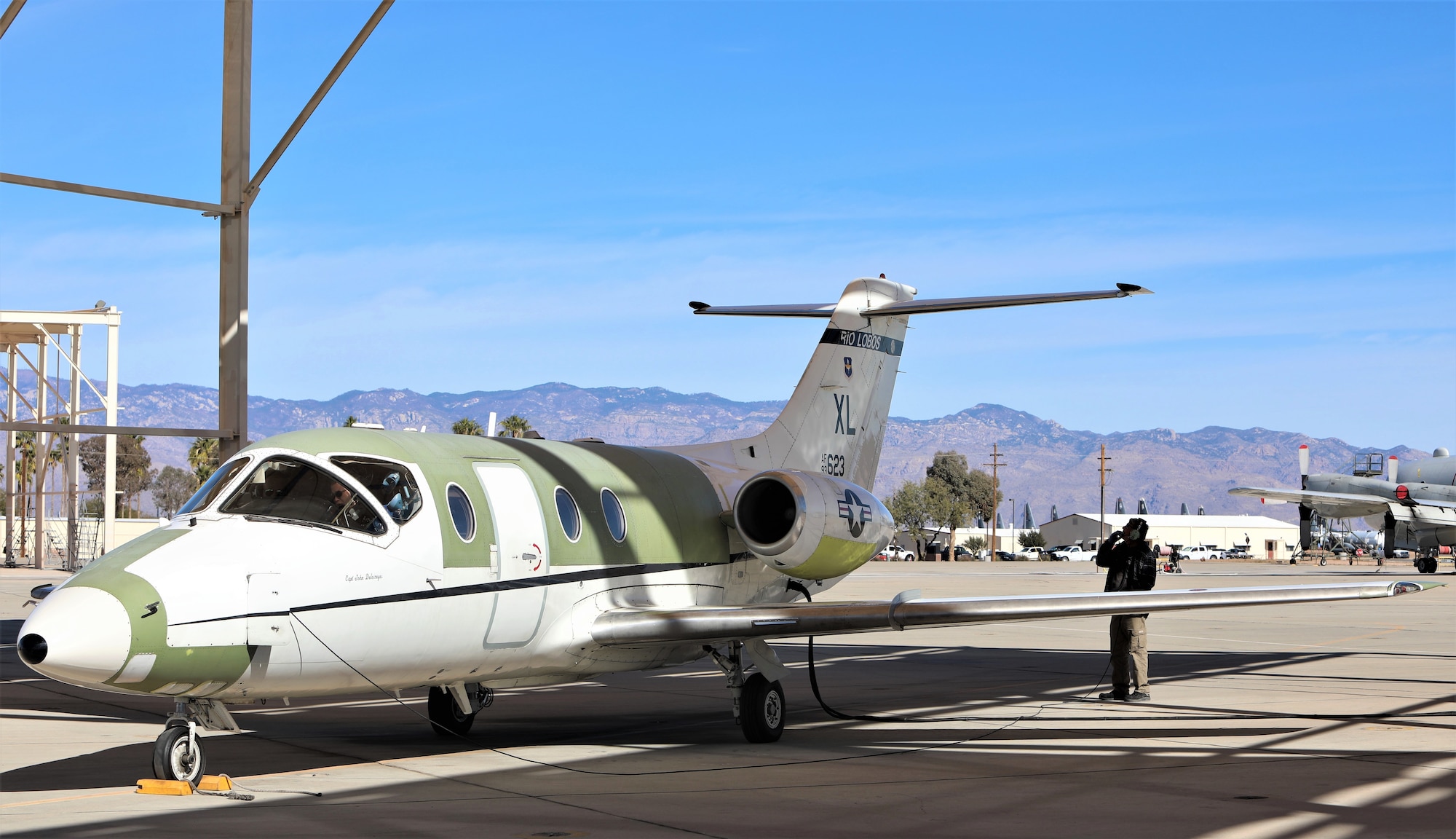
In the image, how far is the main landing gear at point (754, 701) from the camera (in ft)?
39.8

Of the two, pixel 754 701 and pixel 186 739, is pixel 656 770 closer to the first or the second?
pixel 754 701

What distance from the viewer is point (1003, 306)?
14.9 metres

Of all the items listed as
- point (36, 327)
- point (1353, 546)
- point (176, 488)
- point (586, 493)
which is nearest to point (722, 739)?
point (586, 493)

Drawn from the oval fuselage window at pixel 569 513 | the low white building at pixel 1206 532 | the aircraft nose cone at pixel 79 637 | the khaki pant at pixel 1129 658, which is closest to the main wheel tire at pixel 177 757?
the aircraft nose cone at pixel 79 637

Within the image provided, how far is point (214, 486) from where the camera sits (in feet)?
31.3

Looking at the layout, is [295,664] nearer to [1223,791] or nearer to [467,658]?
[467,658]

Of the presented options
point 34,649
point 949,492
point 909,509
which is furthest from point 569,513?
point 949,492

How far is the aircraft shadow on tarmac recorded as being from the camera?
37.5 ft

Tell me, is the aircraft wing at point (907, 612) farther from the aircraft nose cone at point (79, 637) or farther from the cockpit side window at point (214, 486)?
the aircraft nose cone at point (79, 637)

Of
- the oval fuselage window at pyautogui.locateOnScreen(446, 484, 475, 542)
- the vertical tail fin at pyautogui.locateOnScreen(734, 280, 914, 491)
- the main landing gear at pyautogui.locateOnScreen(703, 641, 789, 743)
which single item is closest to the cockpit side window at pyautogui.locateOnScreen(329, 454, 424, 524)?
the oval fuselage window at pyautogui.locateOnScreen(446, 484, 475, 542)

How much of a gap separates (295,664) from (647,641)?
3200 mm

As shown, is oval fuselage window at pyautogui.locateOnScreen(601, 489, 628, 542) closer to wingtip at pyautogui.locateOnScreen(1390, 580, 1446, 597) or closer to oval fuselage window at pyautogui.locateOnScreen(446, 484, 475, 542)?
oval fuselage window at pyautogui.locateOnScreen(446, 484, 475, 542)

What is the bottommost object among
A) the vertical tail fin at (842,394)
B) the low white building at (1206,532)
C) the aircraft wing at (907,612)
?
the low white building at (1206,532)

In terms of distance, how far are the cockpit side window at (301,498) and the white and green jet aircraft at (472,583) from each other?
16mm
